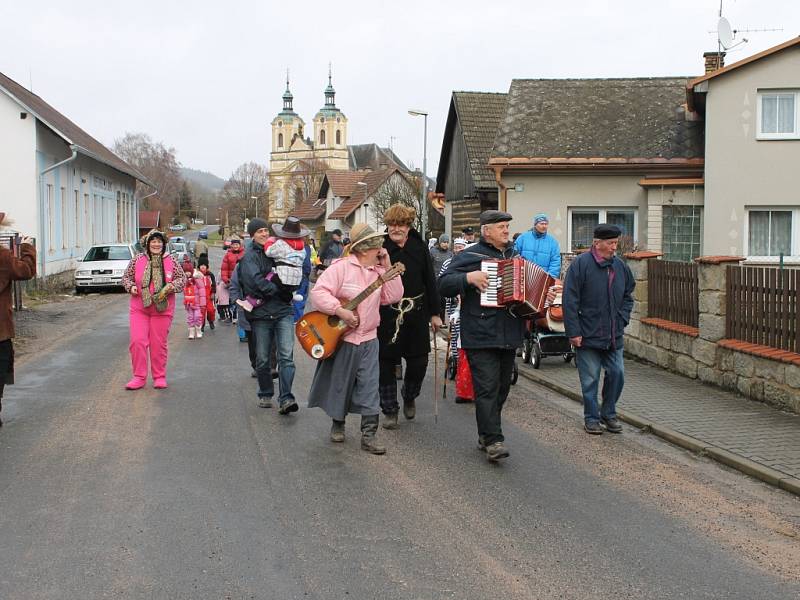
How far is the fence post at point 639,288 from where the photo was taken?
41.8 feet

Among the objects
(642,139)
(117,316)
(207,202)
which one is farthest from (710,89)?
(207,202)

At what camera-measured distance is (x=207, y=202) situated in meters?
181

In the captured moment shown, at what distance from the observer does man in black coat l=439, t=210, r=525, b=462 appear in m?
7.21

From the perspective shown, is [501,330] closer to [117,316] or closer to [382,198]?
[117,316]

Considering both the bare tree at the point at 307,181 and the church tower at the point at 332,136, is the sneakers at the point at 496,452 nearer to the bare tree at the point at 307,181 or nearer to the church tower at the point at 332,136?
the bare tree at the point at 307,181

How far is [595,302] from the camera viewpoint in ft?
27.2

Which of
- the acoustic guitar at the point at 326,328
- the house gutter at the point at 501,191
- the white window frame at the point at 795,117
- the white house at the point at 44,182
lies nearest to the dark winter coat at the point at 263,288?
the acoustic guitar at the point at 326,328

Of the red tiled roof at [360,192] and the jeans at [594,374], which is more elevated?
the red tiled roof at [360,192]

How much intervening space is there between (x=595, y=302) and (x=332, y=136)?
505 feet

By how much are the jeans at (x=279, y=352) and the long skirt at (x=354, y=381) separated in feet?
4.83

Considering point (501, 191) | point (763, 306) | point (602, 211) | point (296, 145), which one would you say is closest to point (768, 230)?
point (602, 211)

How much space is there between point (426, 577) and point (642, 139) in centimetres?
2023

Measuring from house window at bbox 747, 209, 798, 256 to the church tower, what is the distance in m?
138

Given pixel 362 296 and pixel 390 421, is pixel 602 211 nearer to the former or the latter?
pixel 390 421
